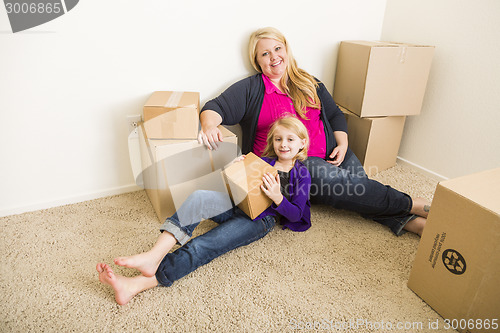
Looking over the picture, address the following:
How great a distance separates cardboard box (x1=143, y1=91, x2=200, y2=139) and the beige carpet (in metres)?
0.43

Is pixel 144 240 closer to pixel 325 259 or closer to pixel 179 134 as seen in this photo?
pixel 179 134

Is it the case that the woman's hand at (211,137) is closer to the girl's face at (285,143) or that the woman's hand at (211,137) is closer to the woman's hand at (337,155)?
the girl's face at (285,143)

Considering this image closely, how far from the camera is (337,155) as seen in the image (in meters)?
1.66

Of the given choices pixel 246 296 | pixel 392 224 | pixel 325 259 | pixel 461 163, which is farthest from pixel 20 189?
pixel 461 163

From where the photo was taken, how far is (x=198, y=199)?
1238 millimetres

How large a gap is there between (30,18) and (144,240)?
100 centimetres

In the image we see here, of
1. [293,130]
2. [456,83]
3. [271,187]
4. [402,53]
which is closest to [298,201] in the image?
[271,187]

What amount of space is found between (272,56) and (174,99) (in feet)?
1.77

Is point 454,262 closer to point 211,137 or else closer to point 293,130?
point 293,130

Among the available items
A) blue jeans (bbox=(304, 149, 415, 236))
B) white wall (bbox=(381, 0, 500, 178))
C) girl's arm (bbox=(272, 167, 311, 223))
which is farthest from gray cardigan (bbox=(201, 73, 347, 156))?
white wall (bbox=(381, 0, 500, 178))

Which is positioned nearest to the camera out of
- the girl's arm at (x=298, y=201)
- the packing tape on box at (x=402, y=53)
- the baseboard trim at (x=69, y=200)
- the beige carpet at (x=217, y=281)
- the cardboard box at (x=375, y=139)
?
the beige carpet at (x=217, y=281)

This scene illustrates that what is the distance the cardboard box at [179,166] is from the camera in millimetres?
1379

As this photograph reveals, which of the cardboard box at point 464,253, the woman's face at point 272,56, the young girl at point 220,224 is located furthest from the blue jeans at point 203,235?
the woman's face at point 272,56

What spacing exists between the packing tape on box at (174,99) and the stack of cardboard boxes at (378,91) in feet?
3.11
